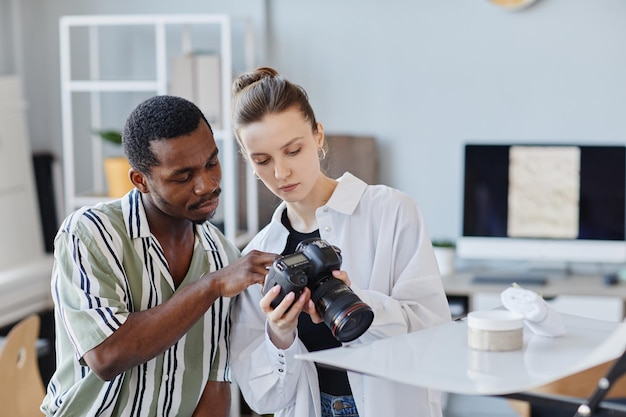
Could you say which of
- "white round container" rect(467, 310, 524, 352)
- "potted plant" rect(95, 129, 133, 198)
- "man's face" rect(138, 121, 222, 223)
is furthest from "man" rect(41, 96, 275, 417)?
"potted plant" rect(95, 129, 133, 198)

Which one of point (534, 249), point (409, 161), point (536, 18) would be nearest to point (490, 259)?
point (534, 249)

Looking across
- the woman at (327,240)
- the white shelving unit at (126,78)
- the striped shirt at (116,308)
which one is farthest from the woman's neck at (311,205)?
the white shelving unit at (126,78)

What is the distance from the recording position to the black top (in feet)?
5.52

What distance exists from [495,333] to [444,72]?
263 centimetres

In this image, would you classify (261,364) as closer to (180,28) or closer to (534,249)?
(534,249)

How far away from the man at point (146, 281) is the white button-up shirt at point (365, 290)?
9cm

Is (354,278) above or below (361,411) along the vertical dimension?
above

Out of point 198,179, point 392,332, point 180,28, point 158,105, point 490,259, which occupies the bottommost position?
point 490,259

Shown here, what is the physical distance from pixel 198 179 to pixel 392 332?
0.38 meters

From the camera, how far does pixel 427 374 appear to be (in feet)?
3.87

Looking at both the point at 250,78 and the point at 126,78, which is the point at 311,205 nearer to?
the point at 250,78

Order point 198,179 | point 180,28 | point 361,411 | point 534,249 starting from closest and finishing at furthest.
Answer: point 198,179 → point 361,411 → point 534,249 → point 180,28

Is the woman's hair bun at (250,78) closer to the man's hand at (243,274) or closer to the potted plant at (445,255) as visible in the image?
the man's hand at (243,274)

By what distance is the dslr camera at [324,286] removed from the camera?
4.58 ft
